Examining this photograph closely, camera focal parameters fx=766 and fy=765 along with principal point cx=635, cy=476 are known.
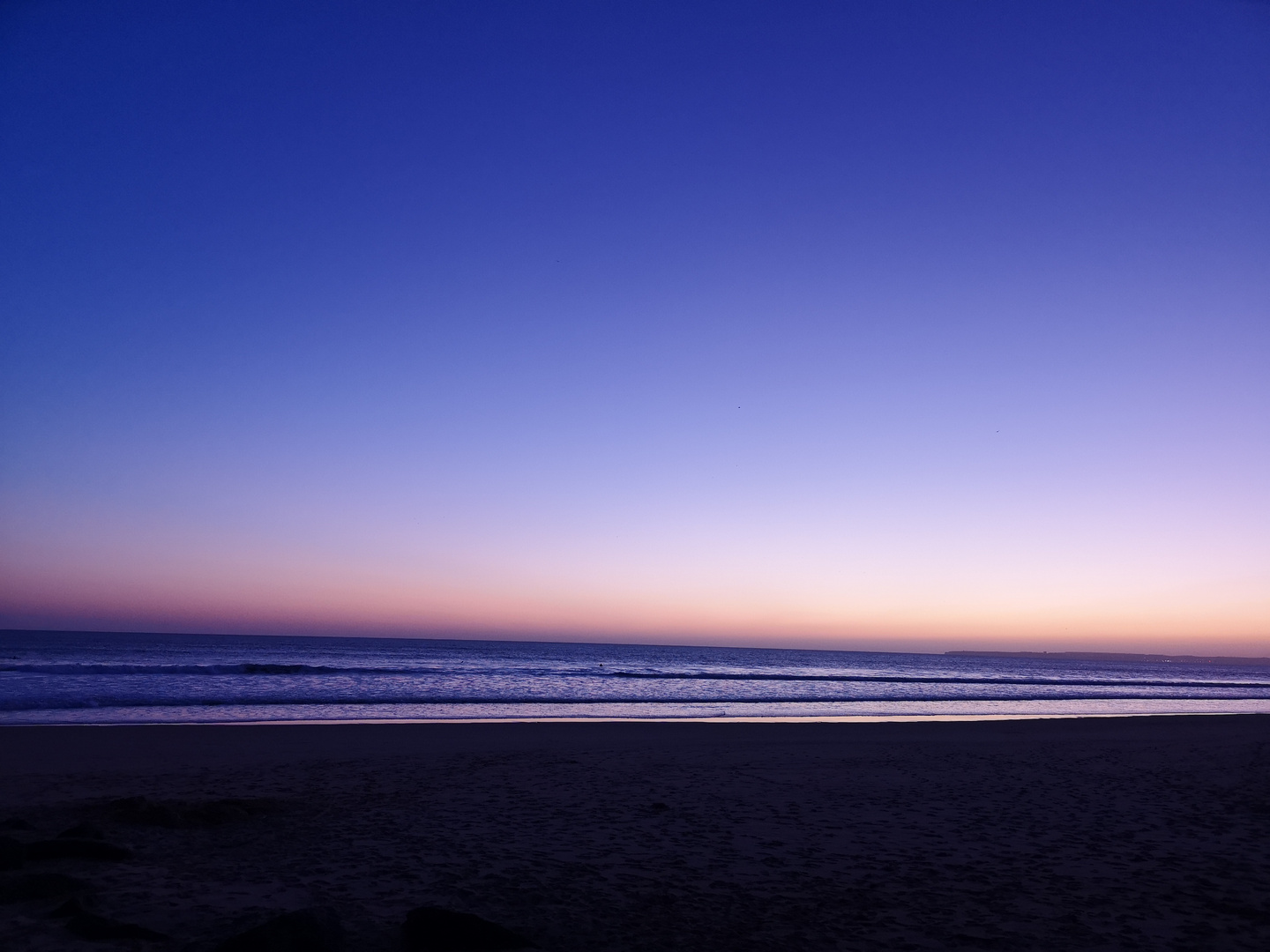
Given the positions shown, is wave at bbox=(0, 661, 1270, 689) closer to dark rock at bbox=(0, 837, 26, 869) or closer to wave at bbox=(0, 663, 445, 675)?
wave at bbox=(0, 663, 445, 675)

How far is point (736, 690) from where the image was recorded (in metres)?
37.1

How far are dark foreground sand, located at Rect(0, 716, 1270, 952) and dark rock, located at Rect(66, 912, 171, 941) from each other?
0.08 m

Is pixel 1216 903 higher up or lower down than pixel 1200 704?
higher up

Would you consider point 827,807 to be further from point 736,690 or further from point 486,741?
point 736,690

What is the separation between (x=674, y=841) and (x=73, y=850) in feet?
19.3

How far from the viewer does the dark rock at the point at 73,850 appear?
7.16 m

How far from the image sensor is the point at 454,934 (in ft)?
17.3

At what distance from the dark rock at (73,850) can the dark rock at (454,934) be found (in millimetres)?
3867

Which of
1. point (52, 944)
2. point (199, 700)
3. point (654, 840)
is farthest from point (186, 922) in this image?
point (199, 700)

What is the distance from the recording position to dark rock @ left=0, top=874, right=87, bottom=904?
6.05 metres

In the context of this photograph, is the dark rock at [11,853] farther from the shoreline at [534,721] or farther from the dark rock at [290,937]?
the shoreline at [534,721]

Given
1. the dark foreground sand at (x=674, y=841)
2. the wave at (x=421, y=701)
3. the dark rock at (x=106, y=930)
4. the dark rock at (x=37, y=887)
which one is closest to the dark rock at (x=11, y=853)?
the dark foreground sand at (x=674, y=841)

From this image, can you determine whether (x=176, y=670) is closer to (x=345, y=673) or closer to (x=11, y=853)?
(x=345, y=673)

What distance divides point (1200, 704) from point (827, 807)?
118ft
